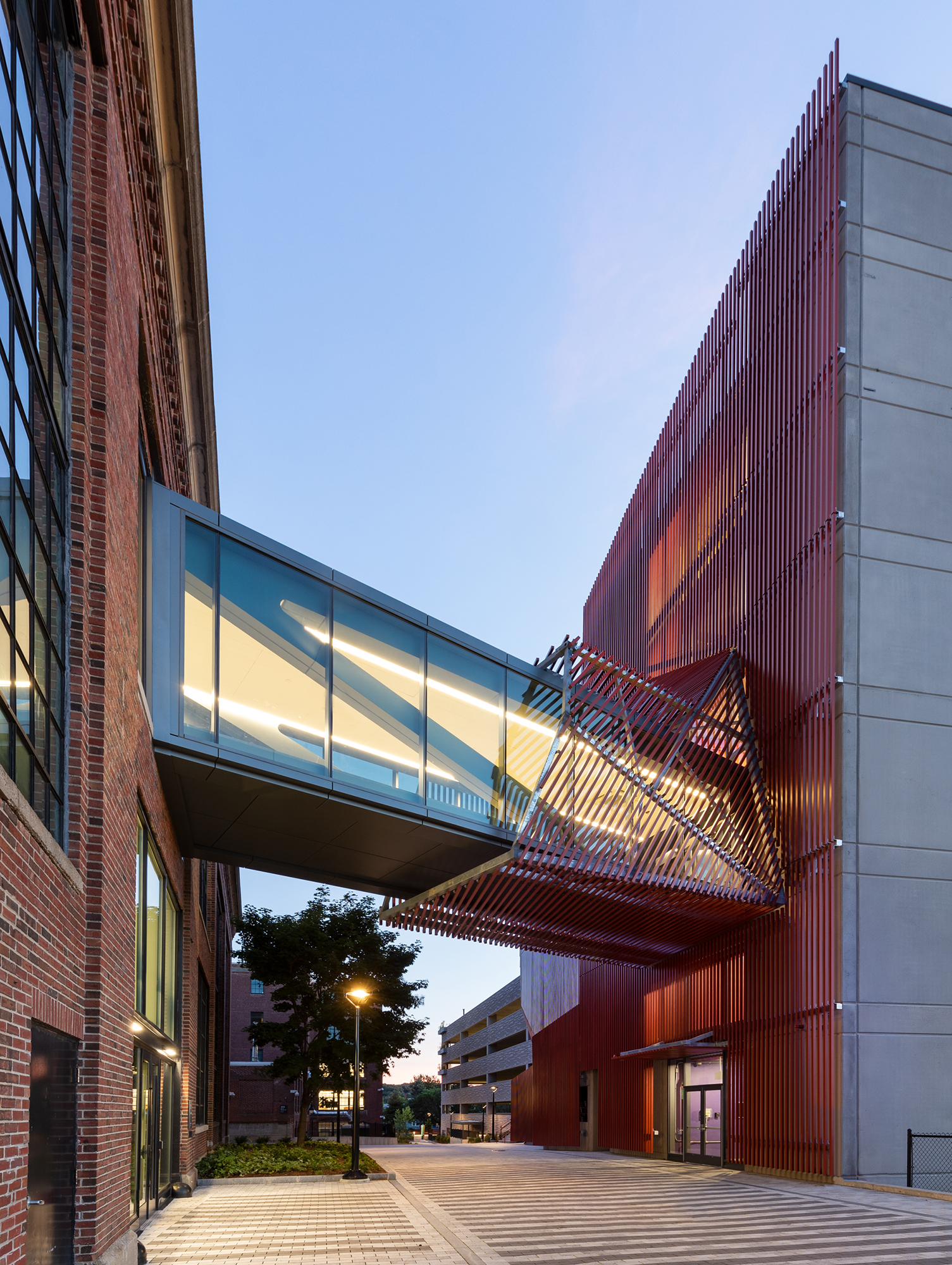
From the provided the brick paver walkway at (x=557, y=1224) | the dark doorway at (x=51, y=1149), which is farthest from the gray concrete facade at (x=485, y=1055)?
the dark doorway at (x=51, y=1149)

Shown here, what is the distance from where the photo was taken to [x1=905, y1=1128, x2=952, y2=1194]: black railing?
19344 mm

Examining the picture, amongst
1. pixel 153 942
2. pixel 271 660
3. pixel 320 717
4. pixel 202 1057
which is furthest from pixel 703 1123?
pixel 271 660

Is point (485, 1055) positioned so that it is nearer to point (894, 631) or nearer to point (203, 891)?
point (203, 891)

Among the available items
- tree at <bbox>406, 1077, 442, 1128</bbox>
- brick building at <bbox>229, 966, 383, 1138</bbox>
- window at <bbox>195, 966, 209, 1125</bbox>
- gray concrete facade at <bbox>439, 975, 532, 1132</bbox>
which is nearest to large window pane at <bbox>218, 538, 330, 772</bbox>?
window at <bbox>195, 966, 209, 1125</bbox>

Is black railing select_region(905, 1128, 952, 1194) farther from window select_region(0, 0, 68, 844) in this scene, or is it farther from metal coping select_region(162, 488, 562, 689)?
window select_region(0, 0, 68, 844)

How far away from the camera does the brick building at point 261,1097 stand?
208ft

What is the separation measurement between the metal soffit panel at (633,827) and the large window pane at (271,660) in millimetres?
4724

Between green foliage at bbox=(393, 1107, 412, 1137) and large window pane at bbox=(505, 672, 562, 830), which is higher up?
large window pane at bbox=(505, 672, 562, 830)

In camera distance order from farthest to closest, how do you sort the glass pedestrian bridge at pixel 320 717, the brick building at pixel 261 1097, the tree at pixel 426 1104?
the tree at pixel 426 1104
the brick building at pixel 261 1097
the glass pedestrian bridge at pixel 320 717

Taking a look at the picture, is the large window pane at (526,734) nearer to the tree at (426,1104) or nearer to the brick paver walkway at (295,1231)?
the brick paver walkway at (295,1231)

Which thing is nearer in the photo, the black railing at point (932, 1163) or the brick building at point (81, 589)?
the brick building at point (81, 589)

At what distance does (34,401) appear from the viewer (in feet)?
25.2

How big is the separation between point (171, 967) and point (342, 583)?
651 cm

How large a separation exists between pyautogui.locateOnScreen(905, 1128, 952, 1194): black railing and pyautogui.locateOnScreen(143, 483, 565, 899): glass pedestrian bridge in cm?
872
